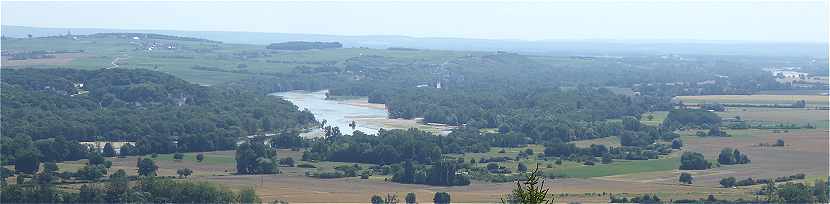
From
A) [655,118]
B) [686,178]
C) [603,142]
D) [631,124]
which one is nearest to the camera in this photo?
[686,178]

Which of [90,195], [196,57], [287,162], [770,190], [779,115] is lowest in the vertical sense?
[196,57]

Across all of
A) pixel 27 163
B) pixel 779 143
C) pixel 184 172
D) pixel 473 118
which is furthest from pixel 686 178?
pixel 473 118

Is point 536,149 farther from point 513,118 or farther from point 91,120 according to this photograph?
point 91,120

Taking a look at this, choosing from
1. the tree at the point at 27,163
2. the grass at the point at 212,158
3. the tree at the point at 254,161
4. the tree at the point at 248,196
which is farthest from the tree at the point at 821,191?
the tree at the point at 27,163

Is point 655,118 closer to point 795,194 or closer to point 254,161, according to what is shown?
point 254,161

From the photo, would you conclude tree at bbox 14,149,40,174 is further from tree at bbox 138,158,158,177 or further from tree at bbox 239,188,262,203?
tree at bbox 239,188,262,203

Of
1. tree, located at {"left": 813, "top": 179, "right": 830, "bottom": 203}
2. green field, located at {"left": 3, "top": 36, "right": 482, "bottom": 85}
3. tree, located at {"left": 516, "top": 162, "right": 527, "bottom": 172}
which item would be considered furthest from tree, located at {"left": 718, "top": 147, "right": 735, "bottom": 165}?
green field, located at {"left": 3, "top": 36, "right": 482, "bottom": 85}

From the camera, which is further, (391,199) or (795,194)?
(391,199)
